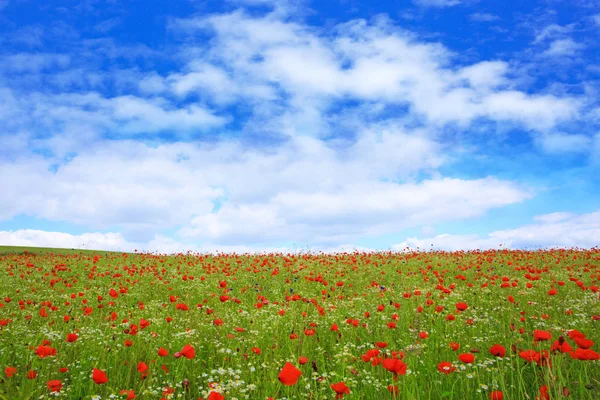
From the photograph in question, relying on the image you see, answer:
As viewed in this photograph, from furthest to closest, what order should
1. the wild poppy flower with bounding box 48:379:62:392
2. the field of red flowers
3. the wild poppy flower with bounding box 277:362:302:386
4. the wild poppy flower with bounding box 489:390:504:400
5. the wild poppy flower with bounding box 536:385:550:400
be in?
the field of red flowers → the wild poppy flower with bounding box 48:379:62:392 → the wild poppy flower with bounding box 489:390:504:400 → the wild poppy flower with bounding box 536:385:550:400 → the wild poppy flower with bounding box 277:362:302:386

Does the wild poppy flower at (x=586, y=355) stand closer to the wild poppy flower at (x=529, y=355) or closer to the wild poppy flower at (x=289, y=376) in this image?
the wild poppy flower at (x=529, y=355)

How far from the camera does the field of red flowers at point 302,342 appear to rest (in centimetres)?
468

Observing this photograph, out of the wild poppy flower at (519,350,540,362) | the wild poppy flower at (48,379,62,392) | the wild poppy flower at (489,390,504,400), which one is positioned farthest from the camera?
the wild poppy flower at (519,350,540,362)

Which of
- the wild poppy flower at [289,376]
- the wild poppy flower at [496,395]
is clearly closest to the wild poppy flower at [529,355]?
the wild poppy flower at [496,395]

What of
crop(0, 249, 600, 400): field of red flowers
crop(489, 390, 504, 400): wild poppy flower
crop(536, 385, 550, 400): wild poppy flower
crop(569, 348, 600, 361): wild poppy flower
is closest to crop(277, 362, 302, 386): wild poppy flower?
crop(0, 249, 600, 400): field of red flowers

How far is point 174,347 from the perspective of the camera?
22.5 ft

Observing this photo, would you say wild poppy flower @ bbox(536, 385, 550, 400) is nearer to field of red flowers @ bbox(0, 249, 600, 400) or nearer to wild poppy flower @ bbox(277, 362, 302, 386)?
field of red flowers @ bbox(0, 249, 600, 400)

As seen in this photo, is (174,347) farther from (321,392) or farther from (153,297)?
(153,297)

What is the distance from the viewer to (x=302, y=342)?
6938mm

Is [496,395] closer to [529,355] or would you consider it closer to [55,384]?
[529,355]

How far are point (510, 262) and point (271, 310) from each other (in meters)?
13.4

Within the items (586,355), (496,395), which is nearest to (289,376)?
(496,395)

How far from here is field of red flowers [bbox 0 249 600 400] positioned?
4.68 meters

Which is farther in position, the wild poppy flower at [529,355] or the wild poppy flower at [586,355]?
the wild poppy flower at [529,355]
